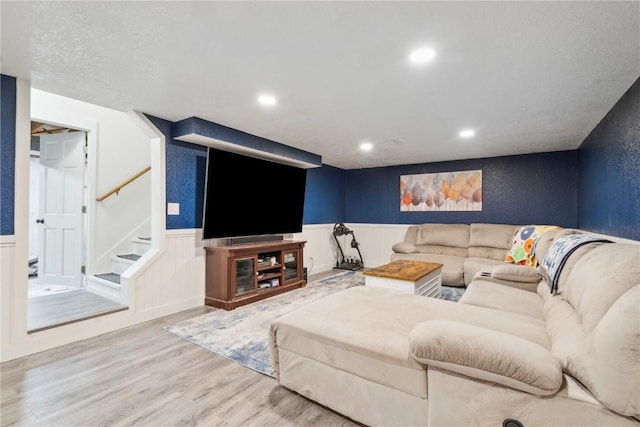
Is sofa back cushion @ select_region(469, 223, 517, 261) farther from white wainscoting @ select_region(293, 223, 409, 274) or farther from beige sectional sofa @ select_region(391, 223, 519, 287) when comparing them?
white wainscoting @ select_region(293, 223, 409, 274)

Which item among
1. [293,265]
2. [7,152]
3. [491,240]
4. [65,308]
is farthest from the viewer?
[491,240]

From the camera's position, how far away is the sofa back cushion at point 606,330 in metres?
0.90

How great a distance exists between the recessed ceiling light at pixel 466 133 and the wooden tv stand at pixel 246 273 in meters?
2.64

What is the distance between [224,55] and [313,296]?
3.00 m

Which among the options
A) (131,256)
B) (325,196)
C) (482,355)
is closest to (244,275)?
(131,256)

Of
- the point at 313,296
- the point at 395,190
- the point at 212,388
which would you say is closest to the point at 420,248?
the point at 395,190

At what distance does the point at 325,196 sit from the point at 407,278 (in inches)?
129

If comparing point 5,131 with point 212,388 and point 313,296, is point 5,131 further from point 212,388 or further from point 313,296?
point 313,296

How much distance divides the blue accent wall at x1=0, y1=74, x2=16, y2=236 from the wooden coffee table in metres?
3.00

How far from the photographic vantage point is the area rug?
2277 millimetres

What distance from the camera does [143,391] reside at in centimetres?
183

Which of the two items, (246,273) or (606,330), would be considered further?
(246,273)

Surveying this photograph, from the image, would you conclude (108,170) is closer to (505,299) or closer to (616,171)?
(505,299)

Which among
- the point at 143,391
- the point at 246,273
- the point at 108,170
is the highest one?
the point at 108,170
